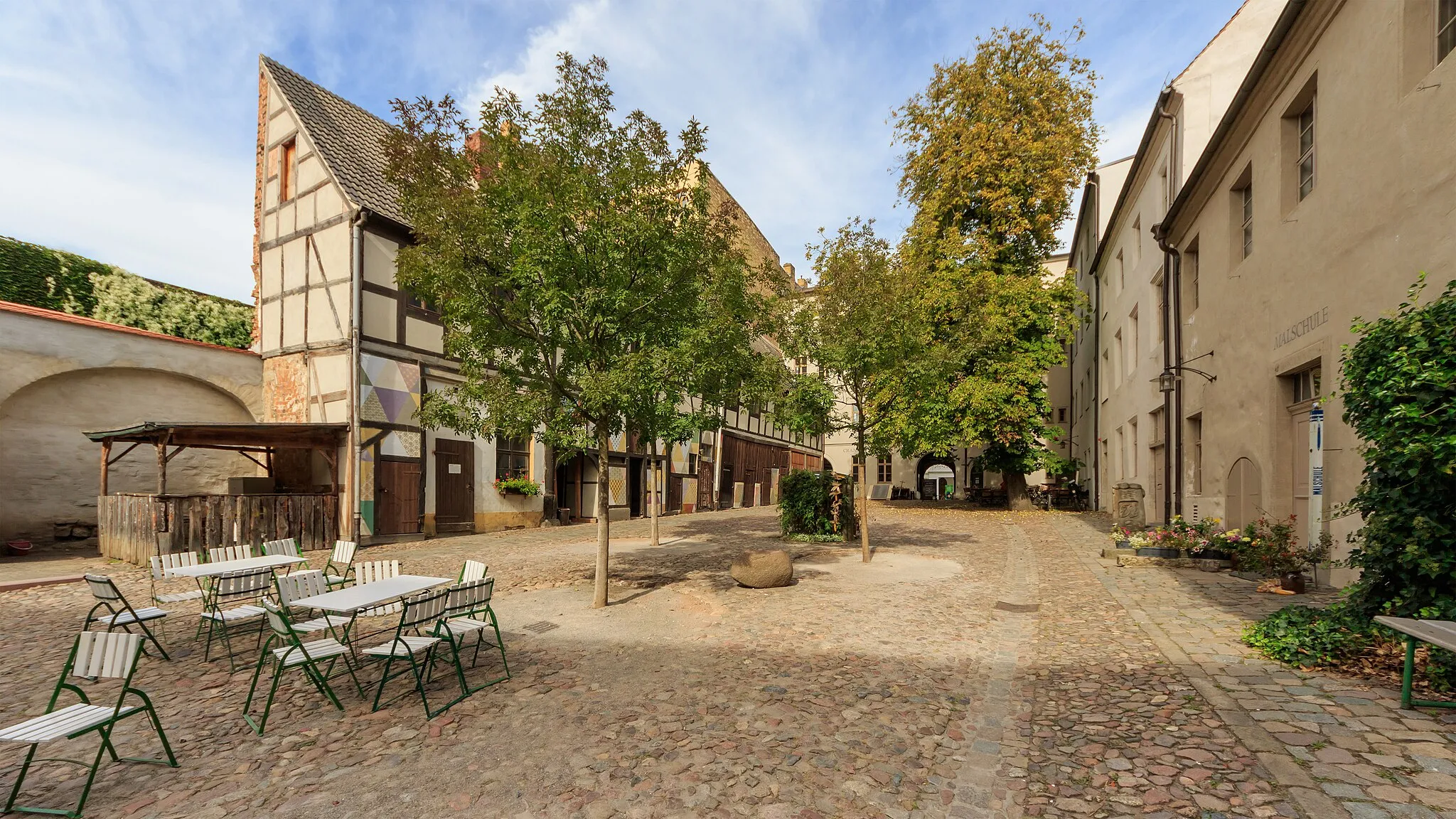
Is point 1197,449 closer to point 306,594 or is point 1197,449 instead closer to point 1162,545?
point 1162,545

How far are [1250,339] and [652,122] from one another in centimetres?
871

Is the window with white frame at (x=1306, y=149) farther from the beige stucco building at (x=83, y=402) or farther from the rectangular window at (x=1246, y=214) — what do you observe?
the beige stucco building at (x=83, y=402)

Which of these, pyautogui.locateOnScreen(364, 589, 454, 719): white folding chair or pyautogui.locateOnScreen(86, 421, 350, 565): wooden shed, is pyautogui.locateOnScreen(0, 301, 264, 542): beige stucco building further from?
pyautogui.locateOnScreen(364, 589, 454, 719): white folding chair

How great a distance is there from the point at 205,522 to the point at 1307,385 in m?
17.0

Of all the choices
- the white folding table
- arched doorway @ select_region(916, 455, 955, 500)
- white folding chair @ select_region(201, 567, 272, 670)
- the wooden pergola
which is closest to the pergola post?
the wooden pergola

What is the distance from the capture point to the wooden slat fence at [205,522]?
11.2m

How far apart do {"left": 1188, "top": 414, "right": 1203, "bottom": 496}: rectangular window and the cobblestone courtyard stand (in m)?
4.55

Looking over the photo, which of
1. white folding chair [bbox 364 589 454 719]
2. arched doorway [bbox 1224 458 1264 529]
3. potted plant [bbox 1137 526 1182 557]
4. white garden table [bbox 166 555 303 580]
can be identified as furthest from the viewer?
potted plant [bbox 1137 526 1182 557]

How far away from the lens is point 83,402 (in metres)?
13.3

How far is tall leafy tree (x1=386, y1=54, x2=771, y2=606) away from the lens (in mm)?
7203

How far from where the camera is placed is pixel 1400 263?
6.00 metres

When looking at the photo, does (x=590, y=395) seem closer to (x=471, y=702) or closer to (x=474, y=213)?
(x=474, y=213)

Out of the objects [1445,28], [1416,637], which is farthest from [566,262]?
[1445,28]

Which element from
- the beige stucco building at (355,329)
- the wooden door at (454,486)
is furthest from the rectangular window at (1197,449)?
the wooden door at (454,486)
